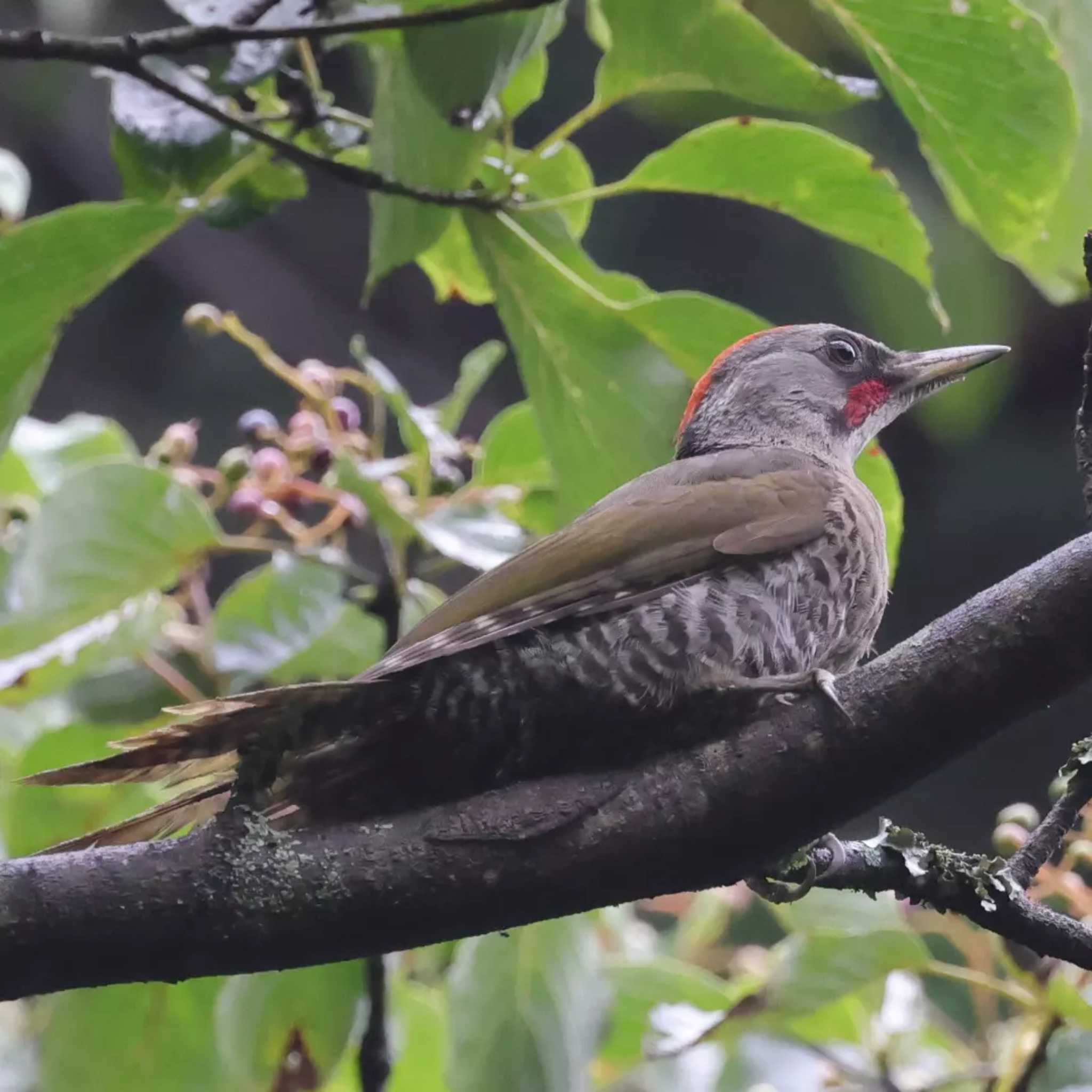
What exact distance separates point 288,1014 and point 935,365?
1.49m

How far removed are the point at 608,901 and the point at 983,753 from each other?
4.44 m

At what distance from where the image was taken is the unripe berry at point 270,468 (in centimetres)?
229

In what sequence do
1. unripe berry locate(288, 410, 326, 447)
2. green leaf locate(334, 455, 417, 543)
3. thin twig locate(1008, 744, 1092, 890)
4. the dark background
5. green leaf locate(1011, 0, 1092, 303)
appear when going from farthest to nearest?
the dark background → unripe berry locate(288, 410, 326, 447) → green leaf locate(334, 455, 417, 543) → green leaf locate(1011, 0, 1092, 303) → thin twig locate(1008, 744, 1092, 890)

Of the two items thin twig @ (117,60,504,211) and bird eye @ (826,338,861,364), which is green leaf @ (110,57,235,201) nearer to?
thin twig @ (117,60,504,211)

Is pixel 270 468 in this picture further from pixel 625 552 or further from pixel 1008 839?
pixel 1008 839

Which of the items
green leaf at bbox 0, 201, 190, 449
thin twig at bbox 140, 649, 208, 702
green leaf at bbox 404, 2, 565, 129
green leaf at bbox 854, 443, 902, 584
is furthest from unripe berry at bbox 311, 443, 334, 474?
green leaf at bbox 854, 443, 902, 584

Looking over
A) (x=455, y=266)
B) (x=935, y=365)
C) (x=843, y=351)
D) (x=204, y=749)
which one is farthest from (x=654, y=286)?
(x=204, y=749)

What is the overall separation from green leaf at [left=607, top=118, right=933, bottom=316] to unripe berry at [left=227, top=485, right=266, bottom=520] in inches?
28.5

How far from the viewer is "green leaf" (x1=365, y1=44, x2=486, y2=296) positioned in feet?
5.86

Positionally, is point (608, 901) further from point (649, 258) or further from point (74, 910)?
point (649, 258)

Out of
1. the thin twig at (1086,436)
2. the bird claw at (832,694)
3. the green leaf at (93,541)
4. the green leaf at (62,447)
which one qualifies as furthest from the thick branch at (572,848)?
the green leaf at (62,447)

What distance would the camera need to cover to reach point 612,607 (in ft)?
5.89

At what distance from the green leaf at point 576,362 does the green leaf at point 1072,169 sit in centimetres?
50

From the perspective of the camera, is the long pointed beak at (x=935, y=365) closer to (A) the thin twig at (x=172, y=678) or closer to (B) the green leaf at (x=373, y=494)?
(B) the green leaf at (x=373, y=494)
